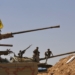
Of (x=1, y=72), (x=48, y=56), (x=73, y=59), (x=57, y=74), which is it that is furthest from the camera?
(x=73, y=59)

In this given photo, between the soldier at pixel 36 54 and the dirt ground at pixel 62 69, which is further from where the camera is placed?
the dirt ground at pixel 62 69

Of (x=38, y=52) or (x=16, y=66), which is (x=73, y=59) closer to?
(x=38, y=52)

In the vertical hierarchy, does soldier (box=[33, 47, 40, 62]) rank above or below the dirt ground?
above

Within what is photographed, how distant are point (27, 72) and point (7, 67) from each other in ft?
4.06

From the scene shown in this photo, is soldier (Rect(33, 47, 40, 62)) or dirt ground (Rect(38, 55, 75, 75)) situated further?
dirt ground (Rect(38, 55, 75, 75))

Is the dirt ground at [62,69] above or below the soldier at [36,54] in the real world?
A: below

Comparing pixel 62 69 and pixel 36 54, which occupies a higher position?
pixel 36 54

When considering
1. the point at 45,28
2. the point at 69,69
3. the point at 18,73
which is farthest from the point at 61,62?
the point at 18,73

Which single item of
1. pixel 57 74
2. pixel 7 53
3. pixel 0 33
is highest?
pixel 0 33

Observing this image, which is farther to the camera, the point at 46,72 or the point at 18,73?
the point at 46,72

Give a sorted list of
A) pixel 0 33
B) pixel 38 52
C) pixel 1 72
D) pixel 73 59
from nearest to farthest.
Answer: pixel 1 72, pixel 0 33, pixel 38 52, pixel 73 59

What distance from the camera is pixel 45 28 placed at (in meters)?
17.0

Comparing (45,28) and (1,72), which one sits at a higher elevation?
(45,28)

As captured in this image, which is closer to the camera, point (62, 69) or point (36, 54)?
point (36, 54)
